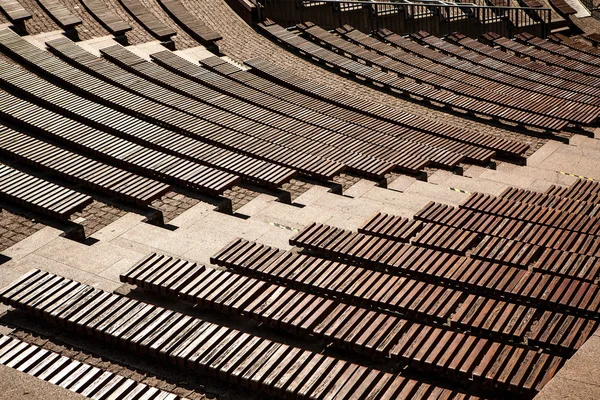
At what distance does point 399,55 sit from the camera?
102 ft

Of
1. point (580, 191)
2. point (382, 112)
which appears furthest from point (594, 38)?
point (580, 191)

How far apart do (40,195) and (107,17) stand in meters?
14.2

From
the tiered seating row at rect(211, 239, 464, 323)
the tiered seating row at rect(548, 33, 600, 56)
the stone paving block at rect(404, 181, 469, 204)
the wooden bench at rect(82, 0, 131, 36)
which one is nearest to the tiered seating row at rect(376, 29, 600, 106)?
the tiered seating row at rect(548, 33, 600, 56)

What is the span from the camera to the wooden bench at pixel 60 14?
1094 inches

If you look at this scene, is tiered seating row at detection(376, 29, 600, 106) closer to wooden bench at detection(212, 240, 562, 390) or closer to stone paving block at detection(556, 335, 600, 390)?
wooden bench at detection(212, 240, 562, 390)

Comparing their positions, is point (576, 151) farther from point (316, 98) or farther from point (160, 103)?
point (160, 103)

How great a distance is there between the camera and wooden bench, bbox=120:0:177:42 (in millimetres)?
28672

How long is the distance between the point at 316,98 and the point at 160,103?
5.54m

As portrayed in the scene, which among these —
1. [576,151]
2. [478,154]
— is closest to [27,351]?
[478,154]

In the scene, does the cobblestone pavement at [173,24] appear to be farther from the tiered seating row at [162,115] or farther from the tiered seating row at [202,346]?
the tiered seating row at [202,346]

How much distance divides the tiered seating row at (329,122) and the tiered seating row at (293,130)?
1.3 inches

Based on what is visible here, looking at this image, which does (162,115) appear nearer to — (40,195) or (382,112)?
(40,195)

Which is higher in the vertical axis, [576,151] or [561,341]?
[561,341]

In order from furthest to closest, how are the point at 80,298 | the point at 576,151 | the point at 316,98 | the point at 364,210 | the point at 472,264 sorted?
the point at 316,98
the point at 576,151
the point at 364,210
the point at 472,264
the point at 80,298
